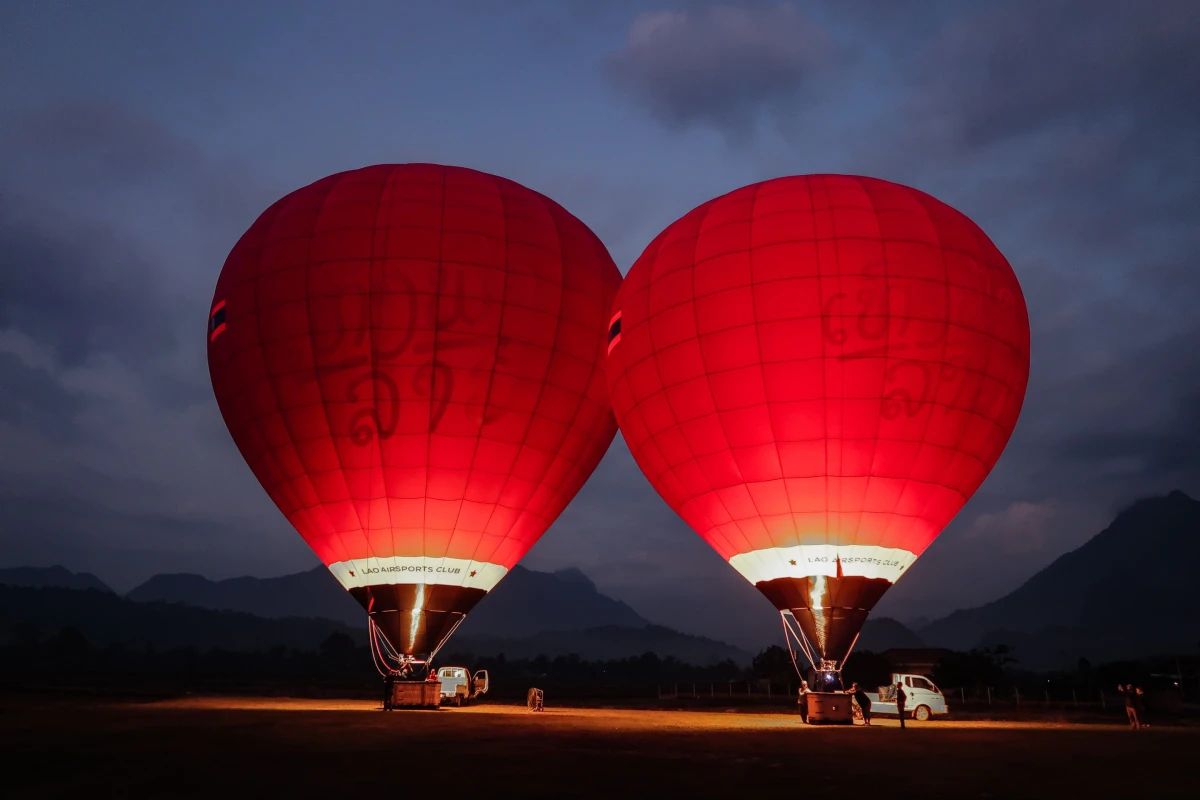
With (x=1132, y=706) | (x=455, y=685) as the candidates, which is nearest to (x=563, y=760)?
(x=1132, y=706)

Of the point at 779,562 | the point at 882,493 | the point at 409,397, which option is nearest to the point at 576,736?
the point at 779,562

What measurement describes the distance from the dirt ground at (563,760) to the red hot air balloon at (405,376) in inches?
205

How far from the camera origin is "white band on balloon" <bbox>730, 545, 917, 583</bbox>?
17562mm

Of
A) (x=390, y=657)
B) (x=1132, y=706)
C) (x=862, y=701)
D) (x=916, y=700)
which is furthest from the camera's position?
(x=916, y=700)

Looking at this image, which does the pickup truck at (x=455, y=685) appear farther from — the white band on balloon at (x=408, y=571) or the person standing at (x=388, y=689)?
the white band on balloon at (x=408, y=571)

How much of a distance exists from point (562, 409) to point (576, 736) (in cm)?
946

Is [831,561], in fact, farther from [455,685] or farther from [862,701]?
[455,685]

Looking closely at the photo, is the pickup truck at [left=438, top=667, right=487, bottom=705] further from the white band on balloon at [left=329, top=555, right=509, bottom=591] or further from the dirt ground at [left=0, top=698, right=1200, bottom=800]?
the dirt ground at [left=0, top=698, right=1200, bottom=800]

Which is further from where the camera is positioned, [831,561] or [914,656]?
[914,656]

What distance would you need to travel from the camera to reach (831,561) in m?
17.6

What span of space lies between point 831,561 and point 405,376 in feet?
30.4

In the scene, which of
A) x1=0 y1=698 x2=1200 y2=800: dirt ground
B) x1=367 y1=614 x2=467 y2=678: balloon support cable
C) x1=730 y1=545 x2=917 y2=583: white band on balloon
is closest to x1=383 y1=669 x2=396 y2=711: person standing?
x1=367 y1=614 x2=467 y2=678: balloon support cable

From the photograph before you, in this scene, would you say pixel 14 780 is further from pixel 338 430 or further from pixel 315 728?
pixel 338 430

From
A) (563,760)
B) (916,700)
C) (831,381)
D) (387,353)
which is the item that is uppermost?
(387,353)
